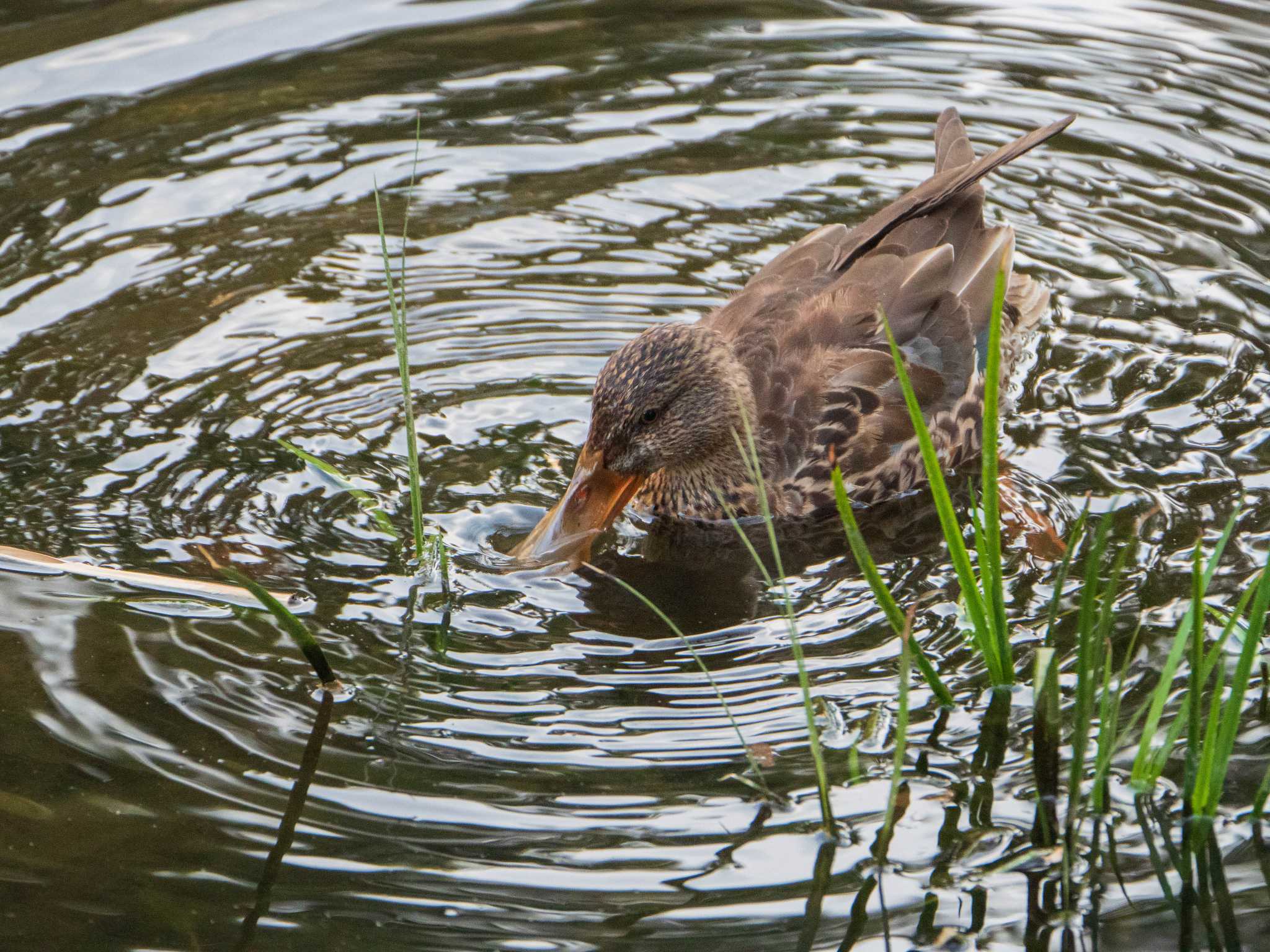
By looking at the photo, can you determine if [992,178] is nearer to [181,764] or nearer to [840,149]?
[840,149]

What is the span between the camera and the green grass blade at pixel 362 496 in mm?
4680

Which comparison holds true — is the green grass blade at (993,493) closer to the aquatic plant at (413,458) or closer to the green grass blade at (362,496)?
the aquatic plant at (413,458)

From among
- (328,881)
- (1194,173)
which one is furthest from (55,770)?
(1194,173)

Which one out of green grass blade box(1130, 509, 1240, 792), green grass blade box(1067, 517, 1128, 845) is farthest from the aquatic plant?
green grass blade box(1130, 509, 1240, 792)

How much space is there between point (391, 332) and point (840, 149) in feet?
8.76

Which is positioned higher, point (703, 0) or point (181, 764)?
point (703, 0)

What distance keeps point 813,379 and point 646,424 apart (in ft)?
2.15

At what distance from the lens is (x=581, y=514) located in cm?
533

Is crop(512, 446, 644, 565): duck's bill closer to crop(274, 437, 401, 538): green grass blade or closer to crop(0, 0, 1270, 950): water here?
crop(0, 0, 1270, 950): water

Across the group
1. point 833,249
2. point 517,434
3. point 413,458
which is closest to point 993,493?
point 413,458

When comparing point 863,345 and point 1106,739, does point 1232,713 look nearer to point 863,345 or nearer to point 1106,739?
point 1106,739

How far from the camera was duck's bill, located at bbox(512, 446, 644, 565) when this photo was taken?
16.9 feet

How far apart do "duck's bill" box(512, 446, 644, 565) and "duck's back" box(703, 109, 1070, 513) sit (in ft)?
1.98

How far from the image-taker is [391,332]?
6.46 meters
